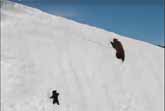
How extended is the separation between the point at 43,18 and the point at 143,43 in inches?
74.8

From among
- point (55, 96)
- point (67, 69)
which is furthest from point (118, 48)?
point (55, 96)

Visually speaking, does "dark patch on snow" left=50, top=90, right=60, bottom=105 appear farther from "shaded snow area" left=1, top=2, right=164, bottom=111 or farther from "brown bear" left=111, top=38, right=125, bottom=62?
"brown bear" left=111, top=38, right=125, bottom=62

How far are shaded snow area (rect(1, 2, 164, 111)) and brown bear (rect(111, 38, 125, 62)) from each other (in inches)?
3.1

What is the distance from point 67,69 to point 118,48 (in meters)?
1.11

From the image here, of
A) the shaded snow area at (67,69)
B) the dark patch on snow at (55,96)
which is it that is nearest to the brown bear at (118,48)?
the shaded snow area at (67,69)

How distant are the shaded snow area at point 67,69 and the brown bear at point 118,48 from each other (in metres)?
0.08

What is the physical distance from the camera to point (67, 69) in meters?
4.38

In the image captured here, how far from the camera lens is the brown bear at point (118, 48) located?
5.13 metres

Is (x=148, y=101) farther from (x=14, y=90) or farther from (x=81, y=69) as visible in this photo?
(x=14, y=90)

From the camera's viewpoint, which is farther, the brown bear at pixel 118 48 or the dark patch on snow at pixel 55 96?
the brown bear at pixel 118 48

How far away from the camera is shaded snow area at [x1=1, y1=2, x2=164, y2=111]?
12.8 feet

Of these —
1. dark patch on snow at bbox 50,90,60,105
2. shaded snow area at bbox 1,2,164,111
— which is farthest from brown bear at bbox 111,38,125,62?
dark patch on snow at bbox 50,90,60,105

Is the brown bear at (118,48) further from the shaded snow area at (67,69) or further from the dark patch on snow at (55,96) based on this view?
the dark patch on snow at (55,96)

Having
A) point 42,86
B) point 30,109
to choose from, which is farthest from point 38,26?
point 30,109
